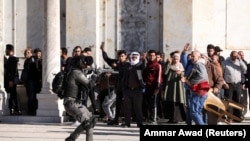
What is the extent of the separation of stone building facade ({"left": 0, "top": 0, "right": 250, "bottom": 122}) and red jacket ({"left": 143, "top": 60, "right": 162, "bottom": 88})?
2.79 m

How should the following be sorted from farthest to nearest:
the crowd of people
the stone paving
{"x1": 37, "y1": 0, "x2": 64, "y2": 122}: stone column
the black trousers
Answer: the black trousers < {"x1": 37, "y1": 0, "x2": 64, "y2": 122}: stone column < the crowd of people < the stone paving

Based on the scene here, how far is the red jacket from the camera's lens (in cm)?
2219

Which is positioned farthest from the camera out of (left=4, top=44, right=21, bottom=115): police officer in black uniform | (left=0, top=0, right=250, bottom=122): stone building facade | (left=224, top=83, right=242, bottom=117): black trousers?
(left=0, top=0, right=250, bottom=122): stone building facade

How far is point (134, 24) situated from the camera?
83.7 ft

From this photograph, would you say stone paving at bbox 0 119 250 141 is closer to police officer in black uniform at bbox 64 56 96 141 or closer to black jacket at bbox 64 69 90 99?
police officer in black uniform at bbox 64 56 96 141

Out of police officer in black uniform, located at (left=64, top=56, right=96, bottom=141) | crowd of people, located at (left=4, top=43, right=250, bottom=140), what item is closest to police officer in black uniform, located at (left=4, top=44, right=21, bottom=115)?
crowd of people, located at (left=4, top=43, right=250, bottom=140)

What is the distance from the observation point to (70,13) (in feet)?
82.7

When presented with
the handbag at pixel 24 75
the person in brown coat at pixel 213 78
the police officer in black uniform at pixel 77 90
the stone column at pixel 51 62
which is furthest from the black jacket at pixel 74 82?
the handbag at pixel 24 75

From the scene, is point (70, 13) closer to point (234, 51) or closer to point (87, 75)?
point (234, 51)

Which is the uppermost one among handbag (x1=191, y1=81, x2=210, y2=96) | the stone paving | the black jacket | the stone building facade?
the stone building facade

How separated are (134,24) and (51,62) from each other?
3310 millimetres

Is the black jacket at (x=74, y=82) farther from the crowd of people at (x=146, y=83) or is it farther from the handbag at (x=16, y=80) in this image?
the handbag at (x=16, y=80)

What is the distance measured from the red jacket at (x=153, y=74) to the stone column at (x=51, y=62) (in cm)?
242

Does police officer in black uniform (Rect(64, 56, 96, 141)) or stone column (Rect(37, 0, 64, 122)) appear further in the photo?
stone column (Rect(37, 0, 64, 122))
